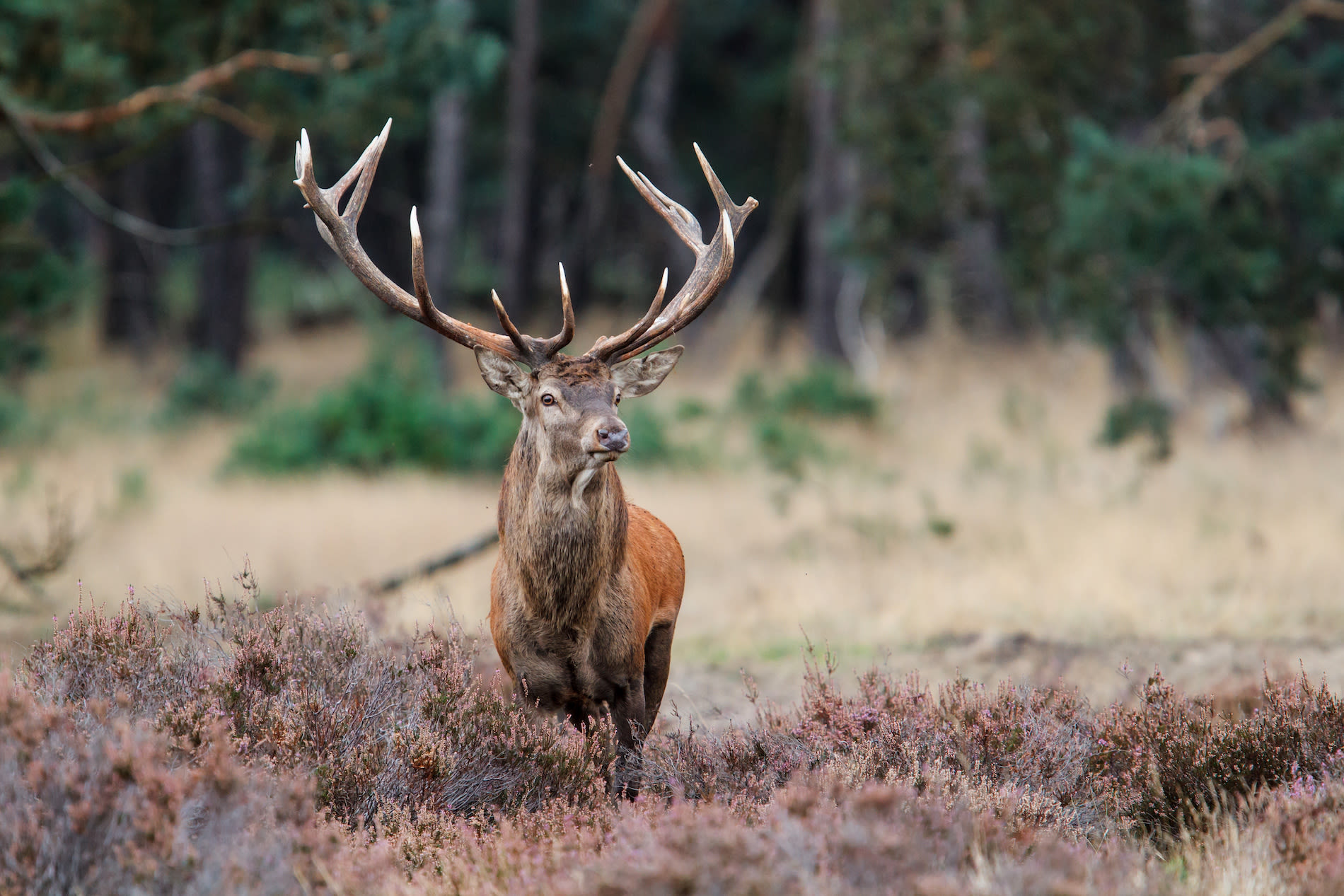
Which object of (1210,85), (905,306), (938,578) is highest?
(1210,85)

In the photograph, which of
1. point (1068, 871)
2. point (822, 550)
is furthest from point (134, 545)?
point (1068, 871)

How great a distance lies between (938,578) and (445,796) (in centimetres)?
648

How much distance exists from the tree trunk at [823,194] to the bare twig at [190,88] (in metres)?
10.6

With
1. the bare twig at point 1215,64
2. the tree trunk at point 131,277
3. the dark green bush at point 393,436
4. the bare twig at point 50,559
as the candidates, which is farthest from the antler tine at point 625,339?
the tree trunk at point 131,277

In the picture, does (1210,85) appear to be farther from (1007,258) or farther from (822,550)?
(822,550)

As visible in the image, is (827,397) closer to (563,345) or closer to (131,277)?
(563,345)

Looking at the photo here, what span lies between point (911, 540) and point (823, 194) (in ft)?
34.5

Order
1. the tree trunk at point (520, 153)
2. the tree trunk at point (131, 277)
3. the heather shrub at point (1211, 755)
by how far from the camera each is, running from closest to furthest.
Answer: the heather shrub at point (1211, 755), the tree trunk at point (520, 153), the tree trunk at point (131, 277)

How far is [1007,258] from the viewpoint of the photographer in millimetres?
15922

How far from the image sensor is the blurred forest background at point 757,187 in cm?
1044

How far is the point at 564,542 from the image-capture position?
5457 millimetres

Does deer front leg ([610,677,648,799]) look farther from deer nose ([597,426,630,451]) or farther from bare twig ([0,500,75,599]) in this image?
bare twig ([0,500,75,599])

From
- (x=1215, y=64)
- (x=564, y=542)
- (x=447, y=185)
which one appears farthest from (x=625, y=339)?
(x=447, y=185)

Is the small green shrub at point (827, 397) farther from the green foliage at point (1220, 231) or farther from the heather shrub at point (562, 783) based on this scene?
the heather shrub at point (562, 783)
